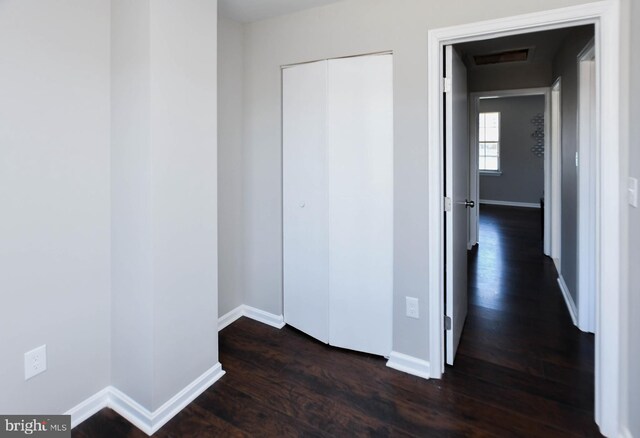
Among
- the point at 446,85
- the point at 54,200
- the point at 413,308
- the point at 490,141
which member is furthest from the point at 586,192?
the point at 490,141

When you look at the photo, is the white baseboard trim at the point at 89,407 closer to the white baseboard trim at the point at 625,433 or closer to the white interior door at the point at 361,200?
the white interior door at the point at 361,200

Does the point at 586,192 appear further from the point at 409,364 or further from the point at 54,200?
the point at 54,200

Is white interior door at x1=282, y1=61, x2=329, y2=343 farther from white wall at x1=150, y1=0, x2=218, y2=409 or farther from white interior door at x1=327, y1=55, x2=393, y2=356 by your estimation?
white wall at x1=150, y1=0, x2=218, y2=409

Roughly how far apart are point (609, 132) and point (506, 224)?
18.6 feet

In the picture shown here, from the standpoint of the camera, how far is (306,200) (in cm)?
258

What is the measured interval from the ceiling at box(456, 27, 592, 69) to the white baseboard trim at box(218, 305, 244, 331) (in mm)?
2994

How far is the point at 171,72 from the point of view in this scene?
177 centimetres

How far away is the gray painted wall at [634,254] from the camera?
145cm

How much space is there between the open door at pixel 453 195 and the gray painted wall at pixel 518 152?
7263 mm

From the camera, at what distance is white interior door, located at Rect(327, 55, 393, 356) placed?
7.33ft

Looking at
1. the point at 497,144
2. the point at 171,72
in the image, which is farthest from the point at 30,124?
the point at 497,144

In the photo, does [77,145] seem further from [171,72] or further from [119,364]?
[119,364]

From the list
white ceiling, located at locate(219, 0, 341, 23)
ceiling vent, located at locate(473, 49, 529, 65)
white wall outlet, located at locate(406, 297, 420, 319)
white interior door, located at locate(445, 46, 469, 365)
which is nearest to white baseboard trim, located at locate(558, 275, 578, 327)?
white interior door, located at locate(445, 46, 469, 365)

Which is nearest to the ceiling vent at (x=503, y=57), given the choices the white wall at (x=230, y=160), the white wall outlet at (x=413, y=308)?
the white wall at (x=230, y=160)
